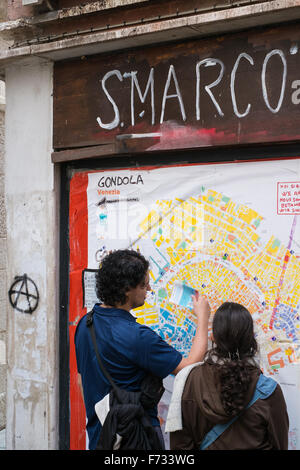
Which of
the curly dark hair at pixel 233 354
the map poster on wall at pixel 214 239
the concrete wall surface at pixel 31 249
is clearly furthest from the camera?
the concrete wall surface at pixel 31 249

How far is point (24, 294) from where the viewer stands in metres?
4.33

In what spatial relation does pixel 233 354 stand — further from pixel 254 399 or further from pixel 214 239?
pixel 214 239

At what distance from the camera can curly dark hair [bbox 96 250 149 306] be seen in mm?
2725

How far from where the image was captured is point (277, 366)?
3.40 m

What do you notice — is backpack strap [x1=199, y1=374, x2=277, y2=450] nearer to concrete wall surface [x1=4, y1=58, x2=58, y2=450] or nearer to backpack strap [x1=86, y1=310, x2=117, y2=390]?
backpack strap [x1=86, y1=310, x2=117, y2=390]

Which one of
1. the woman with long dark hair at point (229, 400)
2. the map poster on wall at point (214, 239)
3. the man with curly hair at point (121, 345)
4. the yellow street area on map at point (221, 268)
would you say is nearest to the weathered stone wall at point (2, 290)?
the map poster on wall at point (214, 239)

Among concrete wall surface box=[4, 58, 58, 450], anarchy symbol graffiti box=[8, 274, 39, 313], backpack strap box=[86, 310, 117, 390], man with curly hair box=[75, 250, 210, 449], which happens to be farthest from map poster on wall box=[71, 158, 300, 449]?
backpack strap box=[86, 310, 117, 390]

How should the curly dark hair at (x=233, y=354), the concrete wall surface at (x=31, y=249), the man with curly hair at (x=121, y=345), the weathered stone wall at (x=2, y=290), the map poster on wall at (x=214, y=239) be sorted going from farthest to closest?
the weathered stone wall at (x=2, y=290) → the concrete wall surface at (x=31, y=249) → the map poster on wall at (x=214, y=239) → the man with curly hair at (x=121, y=345) → the curly dark hair at (x=233, y=354)

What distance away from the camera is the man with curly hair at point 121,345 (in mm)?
2625

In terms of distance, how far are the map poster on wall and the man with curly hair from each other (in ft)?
2.57

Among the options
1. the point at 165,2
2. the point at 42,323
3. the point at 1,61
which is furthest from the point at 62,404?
the point at 165,2

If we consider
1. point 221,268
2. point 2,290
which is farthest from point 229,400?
point 2,290

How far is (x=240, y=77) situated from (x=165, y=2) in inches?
32.8

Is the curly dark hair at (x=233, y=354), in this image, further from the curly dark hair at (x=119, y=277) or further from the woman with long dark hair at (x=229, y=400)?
the curly dark hair at (x=119, y=277)
